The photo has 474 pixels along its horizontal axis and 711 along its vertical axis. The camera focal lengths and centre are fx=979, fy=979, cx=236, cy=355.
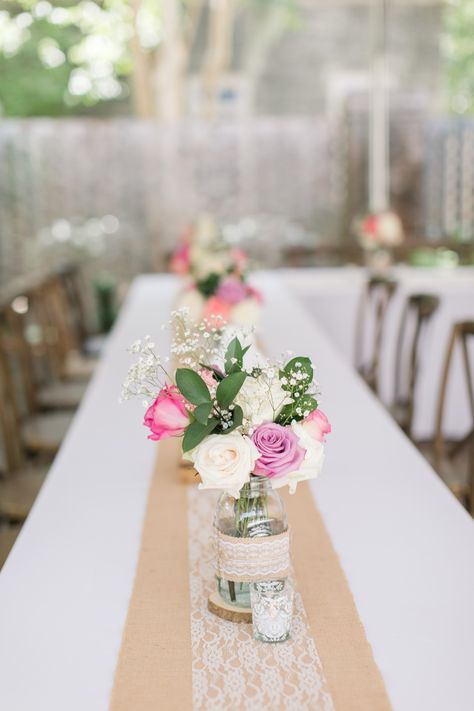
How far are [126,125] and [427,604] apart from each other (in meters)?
7.26

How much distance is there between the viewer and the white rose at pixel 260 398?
133 cm

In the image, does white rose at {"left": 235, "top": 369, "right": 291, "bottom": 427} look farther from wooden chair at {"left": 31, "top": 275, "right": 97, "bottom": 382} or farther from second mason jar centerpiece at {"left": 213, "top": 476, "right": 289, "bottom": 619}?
wooden chair at {"left": 31, "top": 275, "right": 97, "bottom": 382}

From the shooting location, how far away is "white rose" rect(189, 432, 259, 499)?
1271mm

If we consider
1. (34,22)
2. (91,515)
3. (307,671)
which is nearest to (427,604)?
(307,671)

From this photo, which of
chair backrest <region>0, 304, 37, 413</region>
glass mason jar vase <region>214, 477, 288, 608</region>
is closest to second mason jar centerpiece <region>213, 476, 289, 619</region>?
glass mason jar vase <region>214, 477, 288, 608</region>

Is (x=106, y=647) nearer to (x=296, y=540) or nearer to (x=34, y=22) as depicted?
(x=296, y=540)

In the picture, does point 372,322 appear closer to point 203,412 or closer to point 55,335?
point 55,335

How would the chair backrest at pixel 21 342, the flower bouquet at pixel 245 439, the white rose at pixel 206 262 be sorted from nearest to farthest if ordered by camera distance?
the flower bouquet at pixel 245 439 → the chair backrest at pixel 21 342 → the white rose at pixel 206 262

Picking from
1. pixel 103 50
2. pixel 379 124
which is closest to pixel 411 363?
pixel 379 124

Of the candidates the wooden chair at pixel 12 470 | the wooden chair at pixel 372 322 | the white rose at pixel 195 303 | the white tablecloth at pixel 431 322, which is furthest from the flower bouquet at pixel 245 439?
the white tablecloth at pixel 431 322

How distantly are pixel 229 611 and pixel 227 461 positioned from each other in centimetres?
26

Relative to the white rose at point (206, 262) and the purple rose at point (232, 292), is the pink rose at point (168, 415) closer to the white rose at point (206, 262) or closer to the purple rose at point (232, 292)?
the purple rose at point (232, 292)

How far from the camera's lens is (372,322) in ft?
16.6

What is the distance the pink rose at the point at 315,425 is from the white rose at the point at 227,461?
10cm
